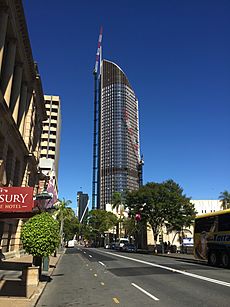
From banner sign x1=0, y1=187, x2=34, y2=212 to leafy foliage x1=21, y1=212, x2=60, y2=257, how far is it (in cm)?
88

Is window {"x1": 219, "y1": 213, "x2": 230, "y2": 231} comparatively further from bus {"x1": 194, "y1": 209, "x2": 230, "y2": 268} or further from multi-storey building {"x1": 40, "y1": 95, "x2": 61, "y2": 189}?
multi-storey building {"x1": 40, "y1": 95, "x2": 61, "y2": 189}

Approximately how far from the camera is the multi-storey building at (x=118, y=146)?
172 meters

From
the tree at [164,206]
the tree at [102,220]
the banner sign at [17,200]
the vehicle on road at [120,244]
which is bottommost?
the banner sign at [17,200]

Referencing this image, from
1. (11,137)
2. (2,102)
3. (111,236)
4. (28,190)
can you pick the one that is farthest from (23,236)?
(111,236)

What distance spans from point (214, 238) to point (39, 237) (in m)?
16.6

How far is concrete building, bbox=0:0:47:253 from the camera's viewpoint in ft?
82.2

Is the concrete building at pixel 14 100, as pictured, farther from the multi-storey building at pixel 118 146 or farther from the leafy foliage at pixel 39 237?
the multi-storey building at pixel 118 146

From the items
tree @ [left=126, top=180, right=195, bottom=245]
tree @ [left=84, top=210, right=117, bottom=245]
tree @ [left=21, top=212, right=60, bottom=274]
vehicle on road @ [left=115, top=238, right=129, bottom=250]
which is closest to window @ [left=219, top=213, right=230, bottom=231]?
tree @ [left=21, top=212, right=60, bottom=274]

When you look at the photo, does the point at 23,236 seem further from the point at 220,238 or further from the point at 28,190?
the point at 220,238

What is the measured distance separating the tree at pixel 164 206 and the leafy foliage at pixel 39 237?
3864cm

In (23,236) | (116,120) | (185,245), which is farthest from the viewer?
(116,120)

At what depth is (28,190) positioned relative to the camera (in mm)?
→ 15305

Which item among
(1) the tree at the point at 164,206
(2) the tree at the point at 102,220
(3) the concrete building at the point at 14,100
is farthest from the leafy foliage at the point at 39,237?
(2) the tree at the point at 102,220

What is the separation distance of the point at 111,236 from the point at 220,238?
334ft
